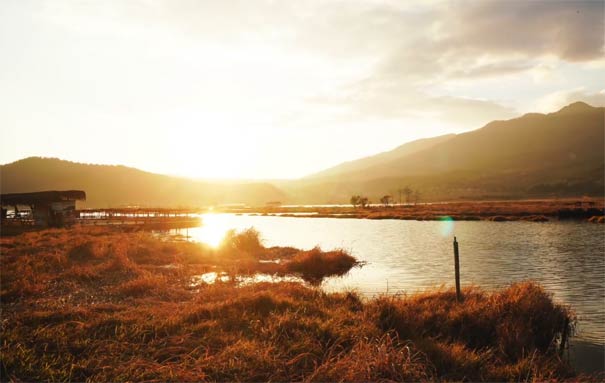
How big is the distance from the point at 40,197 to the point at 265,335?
198 feet

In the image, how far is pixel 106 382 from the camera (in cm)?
814

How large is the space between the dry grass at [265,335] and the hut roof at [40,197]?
1782 inches

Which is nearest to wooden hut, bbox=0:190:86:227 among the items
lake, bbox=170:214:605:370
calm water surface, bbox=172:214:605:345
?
calm water surface, bbox=172:214:605:345

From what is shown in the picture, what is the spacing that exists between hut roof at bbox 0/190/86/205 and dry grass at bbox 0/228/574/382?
4525 cm

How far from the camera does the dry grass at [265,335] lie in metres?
8.55

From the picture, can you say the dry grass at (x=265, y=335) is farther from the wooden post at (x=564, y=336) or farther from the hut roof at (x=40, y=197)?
the hut roof at (x=40, y=197)

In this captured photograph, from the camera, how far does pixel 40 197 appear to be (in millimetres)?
58438

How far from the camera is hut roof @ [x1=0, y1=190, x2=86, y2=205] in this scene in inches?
2301

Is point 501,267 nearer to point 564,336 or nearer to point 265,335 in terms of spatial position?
point 564,336

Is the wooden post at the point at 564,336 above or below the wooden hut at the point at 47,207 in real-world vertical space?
below

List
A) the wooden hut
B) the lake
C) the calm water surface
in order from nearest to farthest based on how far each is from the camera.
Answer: the lake → the calm water surface → the wooden hut

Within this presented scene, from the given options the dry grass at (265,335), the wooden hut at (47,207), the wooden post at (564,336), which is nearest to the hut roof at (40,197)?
the wooden hut at (47,207)

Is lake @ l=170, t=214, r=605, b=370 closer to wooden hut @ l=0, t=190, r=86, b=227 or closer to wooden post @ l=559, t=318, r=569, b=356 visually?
wooden post @ l=559, t=318, r=569, b=356

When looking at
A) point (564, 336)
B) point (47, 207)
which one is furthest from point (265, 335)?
point (47, 207)
